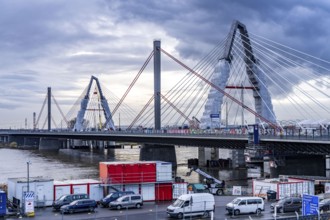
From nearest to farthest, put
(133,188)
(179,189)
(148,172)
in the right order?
1. (133,188)
2. (148,172)
3. (179,189)

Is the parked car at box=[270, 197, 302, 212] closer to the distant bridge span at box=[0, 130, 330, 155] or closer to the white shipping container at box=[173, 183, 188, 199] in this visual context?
the white shipping container at box=[173, 183, 188, 199]

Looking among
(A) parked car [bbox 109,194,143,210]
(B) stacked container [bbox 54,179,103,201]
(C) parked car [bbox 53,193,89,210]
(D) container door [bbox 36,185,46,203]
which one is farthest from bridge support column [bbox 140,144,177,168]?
(C) parked car [bbox 53,193,89,210]

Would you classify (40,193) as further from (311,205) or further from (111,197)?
(311,205)

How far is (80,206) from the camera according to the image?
1107 inches

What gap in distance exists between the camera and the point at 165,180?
112ft

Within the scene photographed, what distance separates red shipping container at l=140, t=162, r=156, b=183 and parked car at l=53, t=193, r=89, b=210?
16.7 feet

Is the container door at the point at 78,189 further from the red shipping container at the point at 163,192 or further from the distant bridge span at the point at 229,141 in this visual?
the distant bridge span at the point at 229,141

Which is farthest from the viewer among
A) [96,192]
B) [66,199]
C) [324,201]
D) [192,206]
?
[96,192]

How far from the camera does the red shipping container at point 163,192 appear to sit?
111 feet

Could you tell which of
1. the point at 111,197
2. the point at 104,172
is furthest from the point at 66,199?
the point at 104,172

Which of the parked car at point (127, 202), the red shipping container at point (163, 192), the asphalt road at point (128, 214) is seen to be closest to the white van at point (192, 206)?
the asphalt road at point (128, 214)

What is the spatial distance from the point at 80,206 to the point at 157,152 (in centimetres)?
5158

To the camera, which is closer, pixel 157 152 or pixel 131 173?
pixel 131 173

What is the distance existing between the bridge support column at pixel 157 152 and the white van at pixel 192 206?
165 feet
